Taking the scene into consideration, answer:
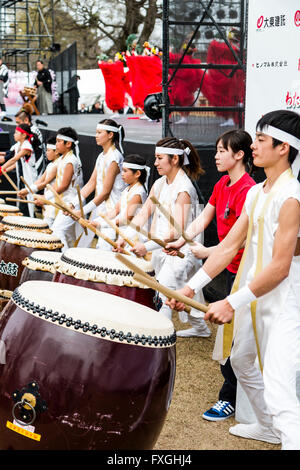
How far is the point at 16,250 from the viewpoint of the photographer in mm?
4461

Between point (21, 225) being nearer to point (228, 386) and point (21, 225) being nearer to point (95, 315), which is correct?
point (228, 386)

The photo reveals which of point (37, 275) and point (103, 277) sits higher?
point (103, 277)

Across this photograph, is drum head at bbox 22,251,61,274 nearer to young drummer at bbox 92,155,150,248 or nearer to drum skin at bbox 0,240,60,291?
drum skin at bbox 0,240,60,291

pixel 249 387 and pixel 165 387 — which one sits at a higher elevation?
pixel 165 387

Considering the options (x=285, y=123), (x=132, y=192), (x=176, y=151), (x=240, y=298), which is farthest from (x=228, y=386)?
(x=132, y=192)

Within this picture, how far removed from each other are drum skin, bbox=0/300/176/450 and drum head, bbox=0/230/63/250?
2.32 m

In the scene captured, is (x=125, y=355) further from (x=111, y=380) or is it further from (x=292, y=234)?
(x=292, y=234)

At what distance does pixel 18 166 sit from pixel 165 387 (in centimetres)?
653

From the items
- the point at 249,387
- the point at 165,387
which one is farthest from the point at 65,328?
the point at 249,387

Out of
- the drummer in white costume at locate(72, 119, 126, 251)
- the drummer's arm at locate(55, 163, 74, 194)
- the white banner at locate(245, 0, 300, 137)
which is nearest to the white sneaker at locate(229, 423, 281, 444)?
the white banner at locate(245, 0, 300, 137)

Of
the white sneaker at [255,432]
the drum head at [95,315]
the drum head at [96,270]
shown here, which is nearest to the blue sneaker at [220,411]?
the white sneaker at [255,432]

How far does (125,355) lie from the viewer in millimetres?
2121

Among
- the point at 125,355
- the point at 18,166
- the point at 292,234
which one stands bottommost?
the point at 18,166

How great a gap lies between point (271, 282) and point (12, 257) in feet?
8.27
